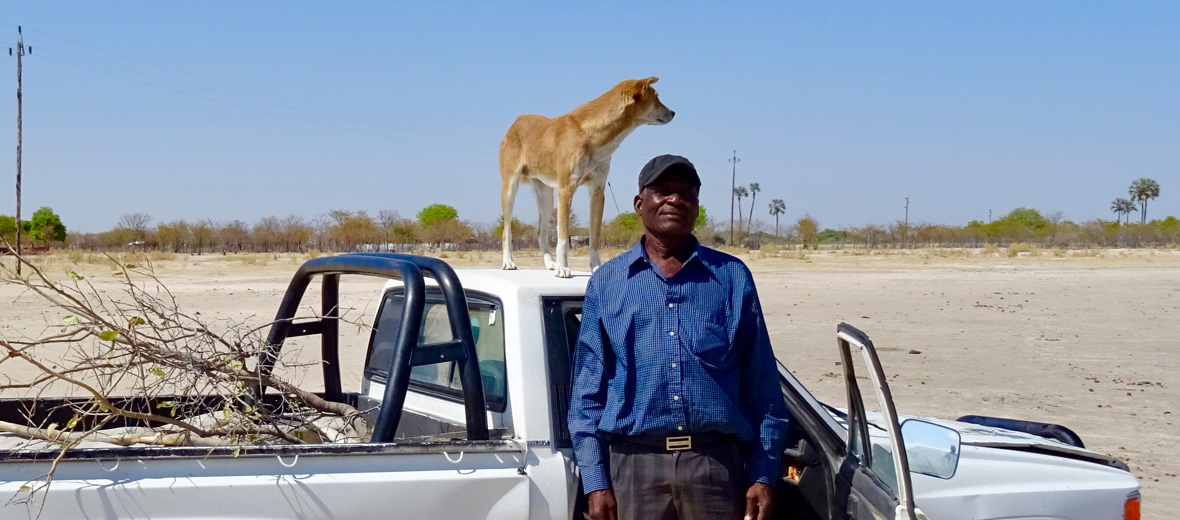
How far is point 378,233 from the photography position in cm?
6531

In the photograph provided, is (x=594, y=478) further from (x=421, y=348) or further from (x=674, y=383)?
(x=421, y=348)

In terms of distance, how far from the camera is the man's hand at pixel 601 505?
262 cm

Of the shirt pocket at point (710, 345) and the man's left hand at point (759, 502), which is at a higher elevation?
the shirt pocket at point (710, 345)

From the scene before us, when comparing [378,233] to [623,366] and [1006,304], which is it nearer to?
[1006,304]

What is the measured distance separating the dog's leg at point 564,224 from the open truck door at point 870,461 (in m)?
1.29

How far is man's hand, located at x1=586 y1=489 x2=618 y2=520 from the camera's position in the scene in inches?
103

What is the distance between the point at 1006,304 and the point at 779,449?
64.8 feet

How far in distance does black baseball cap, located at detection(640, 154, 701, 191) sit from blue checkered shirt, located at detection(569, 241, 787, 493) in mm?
208

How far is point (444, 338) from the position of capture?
380cm

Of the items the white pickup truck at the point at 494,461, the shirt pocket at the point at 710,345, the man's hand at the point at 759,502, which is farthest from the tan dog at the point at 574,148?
the man's hand at the point at 759,502

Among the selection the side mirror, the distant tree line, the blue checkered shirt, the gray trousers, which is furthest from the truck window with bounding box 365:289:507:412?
the distant tree line

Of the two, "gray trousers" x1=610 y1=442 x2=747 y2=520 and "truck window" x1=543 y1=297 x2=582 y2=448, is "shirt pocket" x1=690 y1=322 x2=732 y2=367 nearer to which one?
"gray trousers" x1=610 y1=442 x2=747 y2=520

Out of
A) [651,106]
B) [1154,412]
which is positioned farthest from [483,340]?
[1154,412]

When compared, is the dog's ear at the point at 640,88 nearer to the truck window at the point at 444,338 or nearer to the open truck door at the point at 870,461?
the truck window at the point at 444,338
